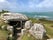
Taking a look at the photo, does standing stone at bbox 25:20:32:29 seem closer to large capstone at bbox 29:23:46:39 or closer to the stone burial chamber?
the stone burial chamber

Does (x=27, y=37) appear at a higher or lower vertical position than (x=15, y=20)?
lower

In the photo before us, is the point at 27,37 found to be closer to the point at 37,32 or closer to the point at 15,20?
the point at 37,32

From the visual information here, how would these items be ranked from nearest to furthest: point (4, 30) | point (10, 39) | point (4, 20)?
1. point (10, 39)
2. point (4, 30)
3. point (4, 20)

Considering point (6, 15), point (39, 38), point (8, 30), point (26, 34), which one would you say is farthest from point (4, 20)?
point (39, 38)

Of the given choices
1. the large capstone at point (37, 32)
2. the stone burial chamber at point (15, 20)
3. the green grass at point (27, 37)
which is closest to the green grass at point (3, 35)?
the green grass at point (27, 37)

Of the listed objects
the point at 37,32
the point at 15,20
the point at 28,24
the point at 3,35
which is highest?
the point at 15,20

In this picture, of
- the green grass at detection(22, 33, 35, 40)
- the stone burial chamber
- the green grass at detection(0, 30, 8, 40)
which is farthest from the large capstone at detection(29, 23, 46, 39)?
the stone burial chamber

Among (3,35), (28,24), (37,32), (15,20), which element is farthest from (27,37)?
(15,20)

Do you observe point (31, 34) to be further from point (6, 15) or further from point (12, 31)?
point (6, 15)

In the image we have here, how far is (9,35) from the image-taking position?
18.6 m

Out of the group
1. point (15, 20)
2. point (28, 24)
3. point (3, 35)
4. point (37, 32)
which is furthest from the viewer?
point (15, 20)

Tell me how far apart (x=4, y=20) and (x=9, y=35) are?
3.22 metres

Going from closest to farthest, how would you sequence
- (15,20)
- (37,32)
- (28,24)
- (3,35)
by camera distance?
(3,35), (37,32), (28,24), (15,20)

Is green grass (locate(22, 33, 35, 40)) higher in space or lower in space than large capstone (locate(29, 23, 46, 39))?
lower
